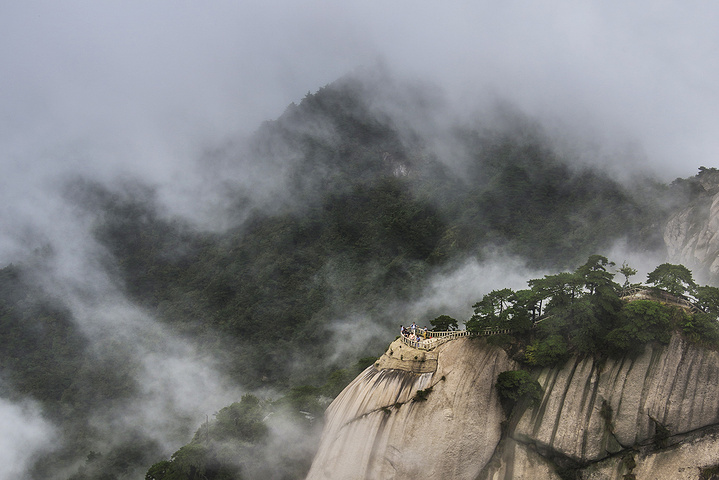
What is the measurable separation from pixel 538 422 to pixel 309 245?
311 ft

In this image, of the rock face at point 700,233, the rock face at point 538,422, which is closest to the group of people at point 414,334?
the rock face at point 538,422

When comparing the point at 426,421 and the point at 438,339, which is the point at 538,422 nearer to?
the point at 426,421

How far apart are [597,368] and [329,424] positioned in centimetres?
2393

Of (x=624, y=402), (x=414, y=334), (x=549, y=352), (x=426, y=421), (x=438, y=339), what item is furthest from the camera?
(x=414, y=334)

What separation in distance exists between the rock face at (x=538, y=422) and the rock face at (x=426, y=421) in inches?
3.1

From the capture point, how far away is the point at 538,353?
42188 mm

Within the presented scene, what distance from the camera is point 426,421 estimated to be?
42.1 metres

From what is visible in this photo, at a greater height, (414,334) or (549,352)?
(414,334)

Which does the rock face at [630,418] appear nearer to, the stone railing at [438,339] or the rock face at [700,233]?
the stone railing at [438,339]

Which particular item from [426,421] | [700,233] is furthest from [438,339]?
[700,233]

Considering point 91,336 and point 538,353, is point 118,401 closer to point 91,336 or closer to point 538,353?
point 91,336

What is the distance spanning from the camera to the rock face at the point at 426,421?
41.3 m

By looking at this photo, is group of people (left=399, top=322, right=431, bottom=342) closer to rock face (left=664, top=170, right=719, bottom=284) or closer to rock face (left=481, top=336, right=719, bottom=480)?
rock face (left=481, top=336, right=719, bottom=480)

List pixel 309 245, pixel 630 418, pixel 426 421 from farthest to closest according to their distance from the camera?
pixel 309 245 → pixel 426 421 → pixel 630 418
